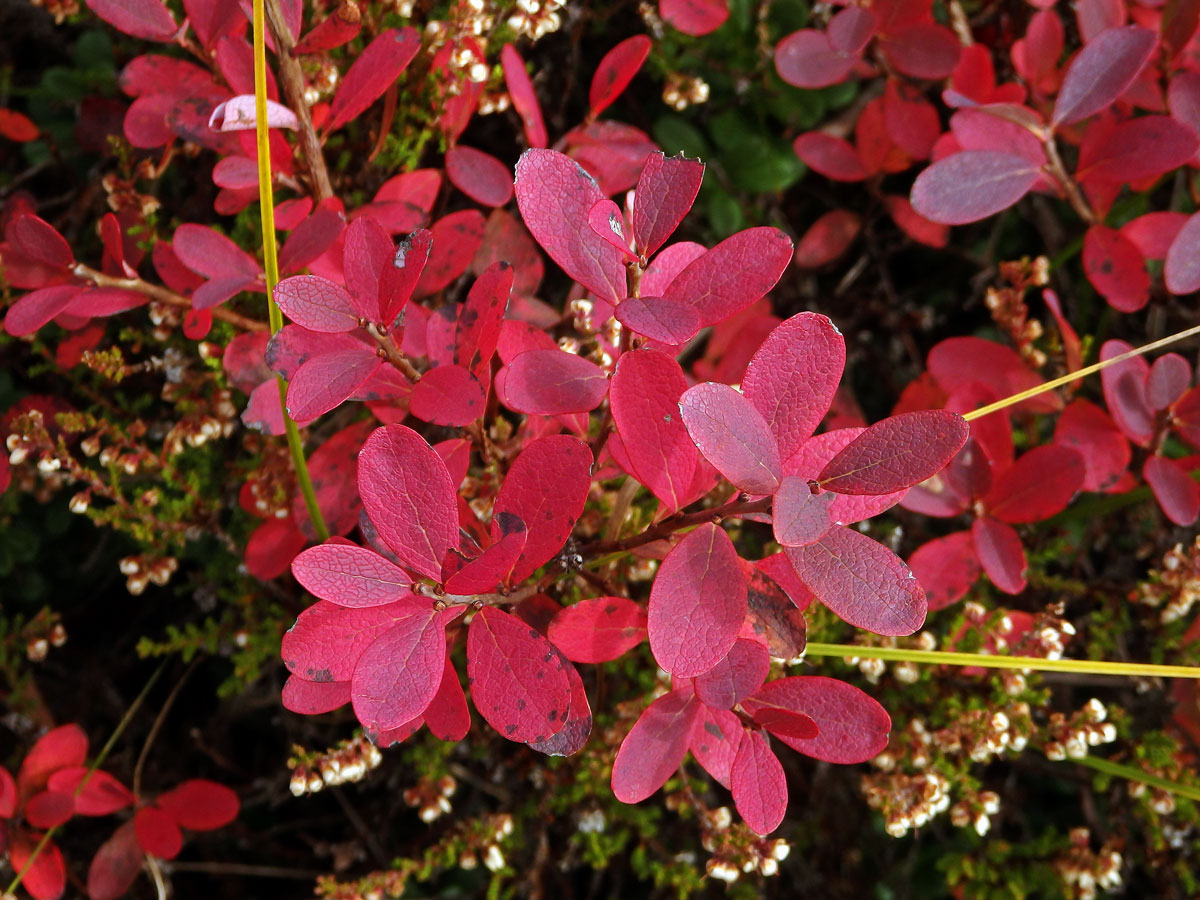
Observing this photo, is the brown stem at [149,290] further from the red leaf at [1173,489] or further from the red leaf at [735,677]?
the red leaf at [1173,489]

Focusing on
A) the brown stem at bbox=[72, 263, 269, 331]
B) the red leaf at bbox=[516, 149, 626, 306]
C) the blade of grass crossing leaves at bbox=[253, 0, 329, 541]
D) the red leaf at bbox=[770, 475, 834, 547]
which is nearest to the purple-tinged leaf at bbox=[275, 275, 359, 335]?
the blade of grass crossing leaves at bbox=[253, 0, 329, 541]

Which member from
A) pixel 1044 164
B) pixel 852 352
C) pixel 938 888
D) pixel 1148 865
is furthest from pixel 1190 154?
pixel 938 888

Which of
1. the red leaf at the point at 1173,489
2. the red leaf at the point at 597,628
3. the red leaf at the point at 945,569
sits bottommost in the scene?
the red leaf at the point at 945,569

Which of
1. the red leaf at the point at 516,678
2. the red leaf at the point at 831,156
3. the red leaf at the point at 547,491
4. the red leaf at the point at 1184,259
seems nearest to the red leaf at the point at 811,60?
the red leaf at the point at 831,156

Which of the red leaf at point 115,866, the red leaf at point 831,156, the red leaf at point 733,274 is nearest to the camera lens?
the red leaf at point 733,274

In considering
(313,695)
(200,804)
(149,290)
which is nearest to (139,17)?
(149,290)

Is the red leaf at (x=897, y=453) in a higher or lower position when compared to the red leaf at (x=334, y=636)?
higher

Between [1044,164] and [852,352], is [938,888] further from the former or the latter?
[1044,164]
